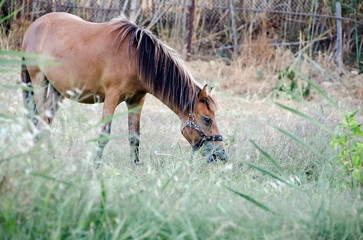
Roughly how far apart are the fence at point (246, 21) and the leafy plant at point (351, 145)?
731 centimetres

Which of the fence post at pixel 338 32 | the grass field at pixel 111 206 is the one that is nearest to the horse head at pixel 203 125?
the grass field at pixel 111 206

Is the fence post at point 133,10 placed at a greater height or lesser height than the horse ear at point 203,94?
lesser

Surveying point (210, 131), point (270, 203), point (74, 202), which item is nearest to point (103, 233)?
point (74, 202)

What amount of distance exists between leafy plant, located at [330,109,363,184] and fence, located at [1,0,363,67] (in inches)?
288

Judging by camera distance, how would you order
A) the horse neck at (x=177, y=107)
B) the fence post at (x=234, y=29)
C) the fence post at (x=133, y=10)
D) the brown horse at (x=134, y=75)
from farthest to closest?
the fence post at (x=234, y=29) → the fence post at (x=133, y=10) → the horse neck at (x=177, y=107) → the brown horse at (x=134, y=75)

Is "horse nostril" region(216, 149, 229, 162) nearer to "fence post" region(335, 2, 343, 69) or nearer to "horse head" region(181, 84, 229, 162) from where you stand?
"horse head" region(181, 84, 229, 162)

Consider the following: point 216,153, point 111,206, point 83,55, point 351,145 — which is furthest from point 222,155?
point 111,206

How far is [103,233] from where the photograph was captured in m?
3.10

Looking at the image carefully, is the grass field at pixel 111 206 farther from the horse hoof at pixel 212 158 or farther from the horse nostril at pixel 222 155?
the horse nostril at pixel 222 155

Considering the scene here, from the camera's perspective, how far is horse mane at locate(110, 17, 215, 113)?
20.7 ft

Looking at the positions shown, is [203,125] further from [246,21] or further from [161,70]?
[246,21]

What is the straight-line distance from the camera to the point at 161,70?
6.35 m

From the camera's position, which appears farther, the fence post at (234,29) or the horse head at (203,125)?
the fence post at (234,29)

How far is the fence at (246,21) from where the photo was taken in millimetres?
12227
